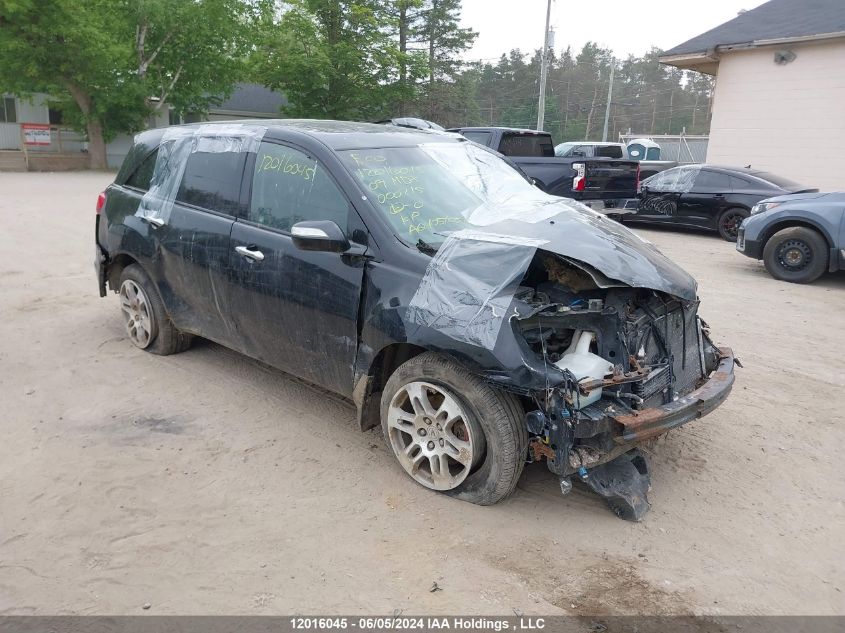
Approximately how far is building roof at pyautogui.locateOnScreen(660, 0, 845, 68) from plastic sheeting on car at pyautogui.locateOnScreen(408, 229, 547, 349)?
1586 cm

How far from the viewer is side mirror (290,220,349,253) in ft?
12.4

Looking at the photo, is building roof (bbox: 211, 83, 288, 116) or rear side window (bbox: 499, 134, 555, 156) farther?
building roof (bbox: 211, 83, 288, 116)

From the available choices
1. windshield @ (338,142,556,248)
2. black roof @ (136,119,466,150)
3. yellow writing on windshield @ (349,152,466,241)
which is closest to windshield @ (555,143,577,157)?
black roof @ (136,119,466,150)

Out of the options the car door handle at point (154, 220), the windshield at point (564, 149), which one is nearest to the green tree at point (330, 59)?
the windshield at point (564, 149)

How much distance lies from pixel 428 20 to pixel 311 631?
165ft

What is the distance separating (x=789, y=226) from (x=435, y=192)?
6917mm

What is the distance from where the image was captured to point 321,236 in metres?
3.78

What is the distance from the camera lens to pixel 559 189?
12.3m

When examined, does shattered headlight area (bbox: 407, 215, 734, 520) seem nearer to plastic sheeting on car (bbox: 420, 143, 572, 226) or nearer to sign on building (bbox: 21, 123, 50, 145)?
plastic sheeting on car (bbox: 420, 143, 572, 226)

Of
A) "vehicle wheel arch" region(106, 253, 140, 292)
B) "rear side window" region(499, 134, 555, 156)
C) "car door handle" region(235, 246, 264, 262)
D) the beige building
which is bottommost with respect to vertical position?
"vehicle wheel arch" region(106, 253, 140, 292)

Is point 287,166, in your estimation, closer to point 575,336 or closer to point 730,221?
point 575,336

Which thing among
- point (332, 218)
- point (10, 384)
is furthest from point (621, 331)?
point (10, 384)

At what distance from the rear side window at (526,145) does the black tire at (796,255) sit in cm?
514

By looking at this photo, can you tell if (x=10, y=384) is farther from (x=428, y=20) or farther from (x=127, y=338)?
(x=428, y=20)
